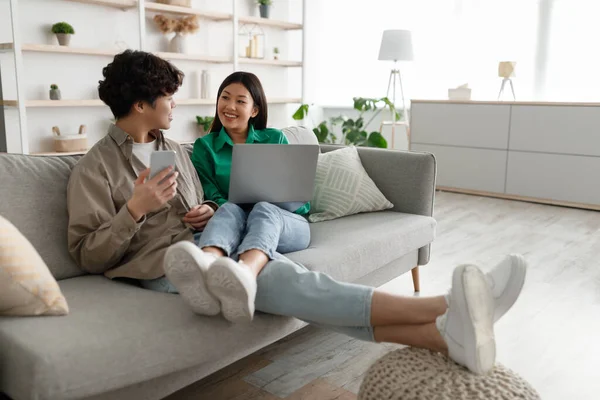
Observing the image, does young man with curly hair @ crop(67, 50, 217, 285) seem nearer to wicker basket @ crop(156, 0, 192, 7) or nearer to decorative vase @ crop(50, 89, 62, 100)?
decorative vase @ crop(50, 89, 62, 100)

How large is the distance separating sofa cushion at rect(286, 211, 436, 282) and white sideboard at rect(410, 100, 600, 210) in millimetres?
2713

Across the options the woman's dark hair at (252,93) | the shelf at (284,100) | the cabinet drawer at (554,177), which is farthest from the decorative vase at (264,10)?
the woman's dark hair at (252,93)

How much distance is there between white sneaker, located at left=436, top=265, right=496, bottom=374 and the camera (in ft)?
4.07

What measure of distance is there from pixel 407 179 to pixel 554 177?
2.74 meters

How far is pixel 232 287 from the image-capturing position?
53.6 inches

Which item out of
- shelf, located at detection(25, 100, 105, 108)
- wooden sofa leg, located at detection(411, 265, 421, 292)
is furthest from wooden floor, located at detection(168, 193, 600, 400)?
shelf, located at detection(25, 100, 105, 108)

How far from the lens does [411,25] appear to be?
20.4ft

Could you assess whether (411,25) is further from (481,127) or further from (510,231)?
(510,231)

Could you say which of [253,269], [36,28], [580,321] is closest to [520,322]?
[580,321]

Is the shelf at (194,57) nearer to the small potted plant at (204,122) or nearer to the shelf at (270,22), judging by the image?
the shelf at (270,22)

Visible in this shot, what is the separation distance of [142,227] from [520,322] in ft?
5.14

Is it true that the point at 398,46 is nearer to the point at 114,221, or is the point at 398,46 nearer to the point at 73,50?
the point at 73,50

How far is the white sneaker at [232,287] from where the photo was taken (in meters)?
1.35

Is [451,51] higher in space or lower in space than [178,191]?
higher
